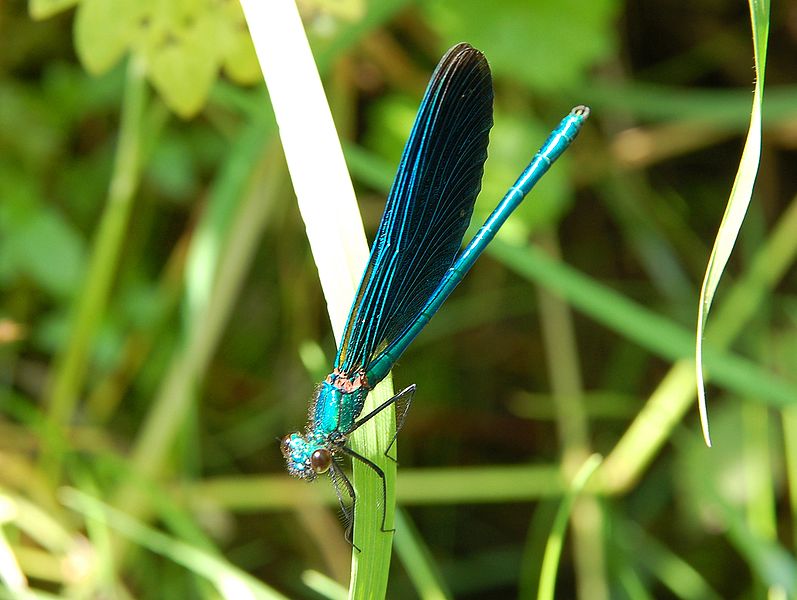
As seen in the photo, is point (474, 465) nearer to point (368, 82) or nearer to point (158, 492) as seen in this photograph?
point (158, 492)

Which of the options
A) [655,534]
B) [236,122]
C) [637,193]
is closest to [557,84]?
[637,193]

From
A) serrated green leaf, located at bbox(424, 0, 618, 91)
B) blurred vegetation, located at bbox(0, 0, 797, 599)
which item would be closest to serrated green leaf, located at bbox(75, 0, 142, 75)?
blurred vegetation, located at bbox(0, 0, 797, 599)

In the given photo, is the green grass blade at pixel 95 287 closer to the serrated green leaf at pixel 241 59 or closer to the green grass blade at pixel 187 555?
the green grass blade at pixel 187 555

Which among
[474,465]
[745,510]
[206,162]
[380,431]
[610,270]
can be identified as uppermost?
[206,162]

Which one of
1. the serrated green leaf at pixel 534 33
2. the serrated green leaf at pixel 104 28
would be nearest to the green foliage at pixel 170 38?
the serrated green leaf at pixel 104 28

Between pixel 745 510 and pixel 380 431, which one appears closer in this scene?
pixel 380 431

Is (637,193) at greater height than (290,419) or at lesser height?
greater

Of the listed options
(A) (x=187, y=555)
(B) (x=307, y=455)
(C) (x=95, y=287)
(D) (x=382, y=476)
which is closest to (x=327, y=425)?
(B) (x=307, y=455)
